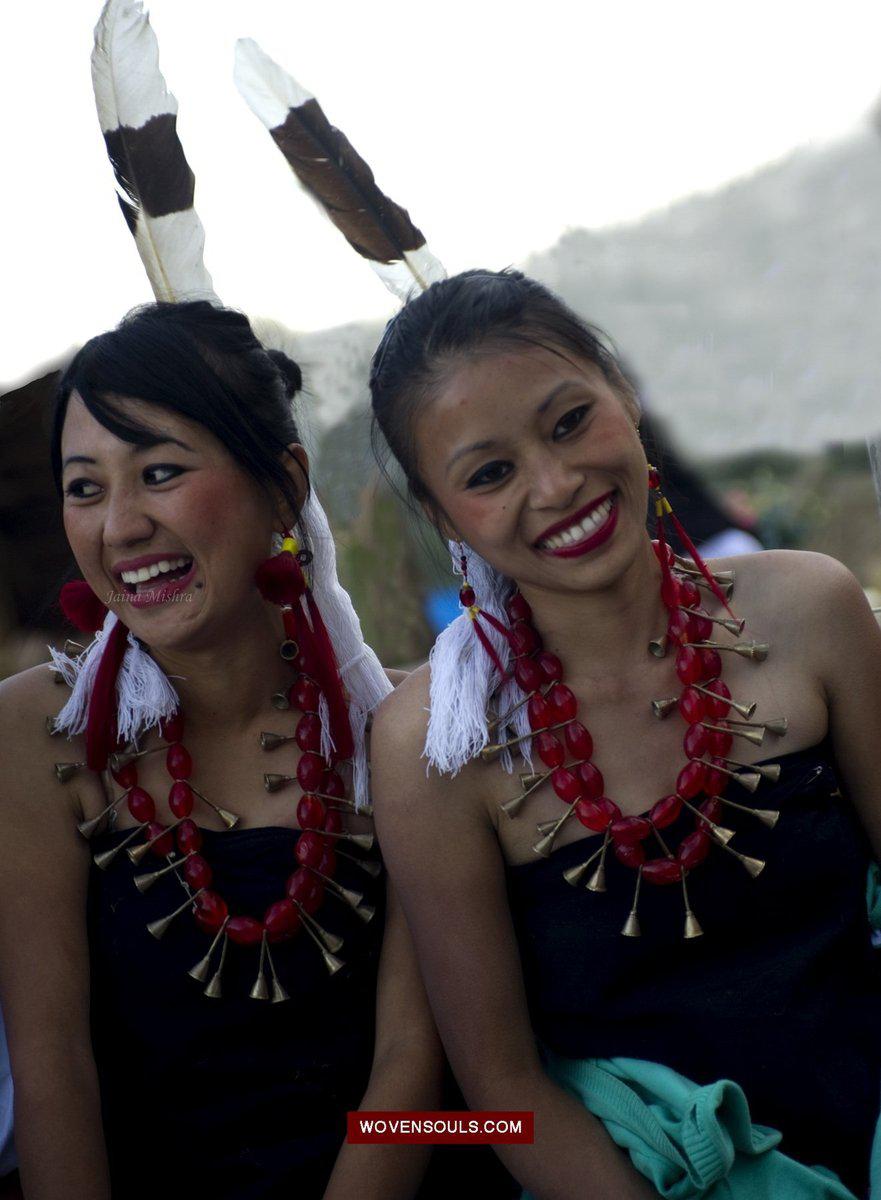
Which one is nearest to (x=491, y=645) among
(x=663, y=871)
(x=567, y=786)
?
(x=567, y=786)

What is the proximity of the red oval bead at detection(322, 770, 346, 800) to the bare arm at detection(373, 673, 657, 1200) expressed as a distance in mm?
220

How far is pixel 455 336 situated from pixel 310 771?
0.89m

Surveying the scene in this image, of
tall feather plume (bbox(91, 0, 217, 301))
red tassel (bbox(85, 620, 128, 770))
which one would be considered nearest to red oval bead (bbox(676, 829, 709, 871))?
red tassel (bbox(85, 620, 128, 770))

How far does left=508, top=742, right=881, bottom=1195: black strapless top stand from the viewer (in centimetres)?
191

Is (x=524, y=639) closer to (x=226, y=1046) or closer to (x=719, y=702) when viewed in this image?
(x=719, y=702)

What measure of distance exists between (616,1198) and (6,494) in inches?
81.1

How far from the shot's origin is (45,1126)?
6.74ft

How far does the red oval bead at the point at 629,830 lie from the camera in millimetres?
1977

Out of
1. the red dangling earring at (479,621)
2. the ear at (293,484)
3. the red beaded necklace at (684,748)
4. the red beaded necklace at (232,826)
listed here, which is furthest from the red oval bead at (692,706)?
the ear at (293,484)

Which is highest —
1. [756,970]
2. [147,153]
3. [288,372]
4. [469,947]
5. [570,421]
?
[147,153]

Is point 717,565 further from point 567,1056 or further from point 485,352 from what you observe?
point 567,1056

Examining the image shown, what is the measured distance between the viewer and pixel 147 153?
265 centimetres

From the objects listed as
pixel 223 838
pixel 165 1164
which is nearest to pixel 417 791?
pixel 223 838

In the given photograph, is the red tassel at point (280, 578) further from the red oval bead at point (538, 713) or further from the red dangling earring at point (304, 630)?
the red oval bead at point (538, 713)
